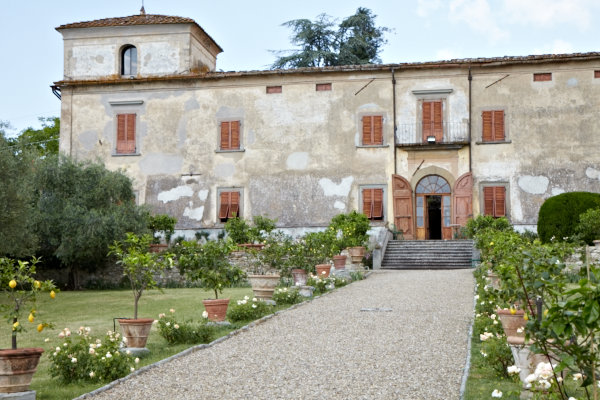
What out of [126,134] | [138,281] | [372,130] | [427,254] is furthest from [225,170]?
[138,281]

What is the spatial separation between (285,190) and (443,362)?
690 inches

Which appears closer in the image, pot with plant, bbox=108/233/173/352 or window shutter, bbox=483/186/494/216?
pot with plant, bbox=108/233/173/352

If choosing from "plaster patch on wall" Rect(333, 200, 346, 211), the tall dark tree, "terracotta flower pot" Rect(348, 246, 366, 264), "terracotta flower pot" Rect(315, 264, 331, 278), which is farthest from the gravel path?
"plaster patch on wall" Rect(333, 200, 346, 211)

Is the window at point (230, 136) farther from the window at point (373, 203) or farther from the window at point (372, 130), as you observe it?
the window at point (373, 203)

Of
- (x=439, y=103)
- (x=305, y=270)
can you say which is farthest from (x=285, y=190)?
(x=305, y=270)

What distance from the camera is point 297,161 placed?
2478cm

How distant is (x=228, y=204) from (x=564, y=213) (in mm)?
11081

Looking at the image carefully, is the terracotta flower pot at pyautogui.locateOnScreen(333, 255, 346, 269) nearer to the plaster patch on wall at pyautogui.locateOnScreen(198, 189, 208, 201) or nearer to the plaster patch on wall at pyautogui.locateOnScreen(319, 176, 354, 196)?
the plaster patch on wall at pyautogui.locateOnScreen(319, 176, 354, 196)

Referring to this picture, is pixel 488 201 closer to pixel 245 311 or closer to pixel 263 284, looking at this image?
pixel 263 284

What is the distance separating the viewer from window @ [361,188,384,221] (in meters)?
24.1

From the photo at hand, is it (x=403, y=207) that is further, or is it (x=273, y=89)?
(x=273, y=89)

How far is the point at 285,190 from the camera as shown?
24766mm

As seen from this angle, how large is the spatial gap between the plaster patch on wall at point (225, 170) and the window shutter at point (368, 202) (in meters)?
4.67

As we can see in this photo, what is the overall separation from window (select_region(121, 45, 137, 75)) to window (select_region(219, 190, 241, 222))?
5.96m
